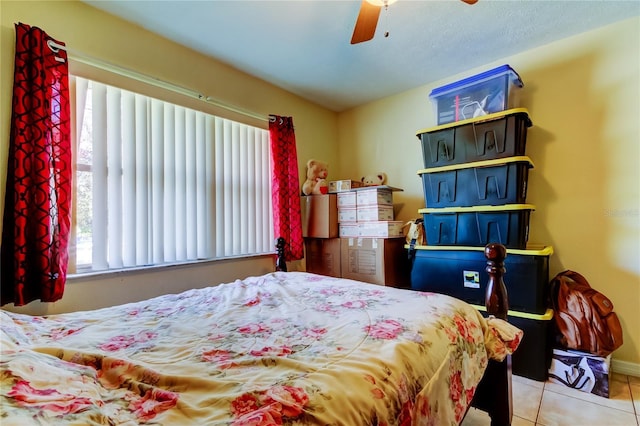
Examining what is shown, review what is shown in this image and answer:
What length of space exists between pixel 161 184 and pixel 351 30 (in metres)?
1.73

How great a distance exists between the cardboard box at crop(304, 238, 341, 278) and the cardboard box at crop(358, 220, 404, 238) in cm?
28

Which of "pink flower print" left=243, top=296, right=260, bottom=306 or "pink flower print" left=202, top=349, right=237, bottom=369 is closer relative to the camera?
"pink flower print" left=202, top=349, right=237, bottom=369

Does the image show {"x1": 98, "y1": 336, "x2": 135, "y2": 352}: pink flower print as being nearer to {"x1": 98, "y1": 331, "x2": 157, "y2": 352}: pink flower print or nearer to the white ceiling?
{"x1": 98, "y1": 331, "x2": 157, "y2": 352}: pink flower print

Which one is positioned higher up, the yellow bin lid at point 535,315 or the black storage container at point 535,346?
the yellow bin lid at point 535,315

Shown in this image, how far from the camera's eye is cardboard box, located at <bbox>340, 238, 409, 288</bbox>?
97.3 inches

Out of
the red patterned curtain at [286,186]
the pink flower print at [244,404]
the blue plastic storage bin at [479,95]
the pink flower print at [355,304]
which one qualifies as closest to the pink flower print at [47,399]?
the pink flower print at [244,404]

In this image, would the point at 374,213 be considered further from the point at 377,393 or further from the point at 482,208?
the point at 377,393

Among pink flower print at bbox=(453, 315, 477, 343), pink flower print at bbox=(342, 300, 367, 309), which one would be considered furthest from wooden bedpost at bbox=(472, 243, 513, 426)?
pink flower print at bbox=(342, 300, 367, 309)

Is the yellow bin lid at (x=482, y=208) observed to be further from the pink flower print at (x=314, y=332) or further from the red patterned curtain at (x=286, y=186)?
the pink flower print at (x=314, y=332)

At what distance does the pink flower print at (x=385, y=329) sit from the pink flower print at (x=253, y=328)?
360 mm

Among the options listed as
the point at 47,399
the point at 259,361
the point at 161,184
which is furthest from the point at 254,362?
the point at 161,184

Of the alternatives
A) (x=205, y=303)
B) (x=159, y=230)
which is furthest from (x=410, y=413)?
(x=159, y=230)

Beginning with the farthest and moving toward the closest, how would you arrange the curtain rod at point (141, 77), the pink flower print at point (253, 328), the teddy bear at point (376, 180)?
the teddy bear at point (376, 180), the curtain rod at point (141, 77), the pink flower print at point (253, 328)

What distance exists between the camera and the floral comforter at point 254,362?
1.84ft
